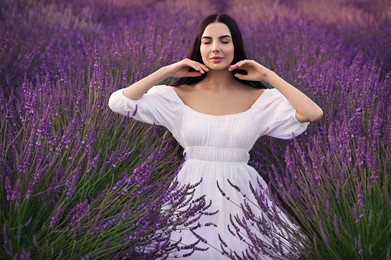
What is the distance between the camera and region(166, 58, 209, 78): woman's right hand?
2.95m

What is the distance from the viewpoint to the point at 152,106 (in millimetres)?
2988

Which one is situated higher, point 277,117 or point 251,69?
point 251,69

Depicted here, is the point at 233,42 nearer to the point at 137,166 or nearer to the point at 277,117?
the point at 277,117

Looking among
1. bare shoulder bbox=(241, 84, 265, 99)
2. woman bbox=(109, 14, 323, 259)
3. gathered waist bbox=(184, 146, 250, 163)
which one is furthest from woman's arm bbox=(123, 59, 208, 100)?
gathered waist bbox=(184, 146, 250, 163)

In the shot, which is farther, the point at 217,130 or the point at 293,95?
the point at 217,130

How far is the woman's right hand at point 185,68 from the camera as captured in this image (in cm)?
295

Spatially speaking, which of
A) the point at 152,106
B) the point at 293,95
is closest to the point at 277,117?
the point at 293,95

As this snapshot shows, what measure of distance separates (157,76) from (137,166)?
410 millimetres

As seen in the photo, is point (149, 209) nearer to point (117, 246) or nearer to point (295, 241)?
point (117, 246)

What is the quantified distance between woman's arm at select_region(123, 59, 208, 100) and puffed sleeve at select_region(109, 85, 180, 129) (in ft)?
0.11

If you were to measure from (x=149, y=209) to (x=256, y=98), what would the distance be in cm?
98

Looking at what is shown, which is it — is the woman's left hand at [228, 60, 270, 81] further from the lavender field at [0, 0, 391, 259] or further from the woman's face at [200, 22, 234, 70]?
the lavender field at [0, 0, 391, 259]

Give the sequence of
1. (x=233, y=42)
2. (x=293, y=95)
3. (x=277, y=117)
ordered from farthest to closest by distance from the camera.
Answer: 1. (x=233, y=42)
2. (x=277, y=117)
3. (x=293, y=95)

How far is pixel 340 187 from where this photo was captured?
2.35 metres
